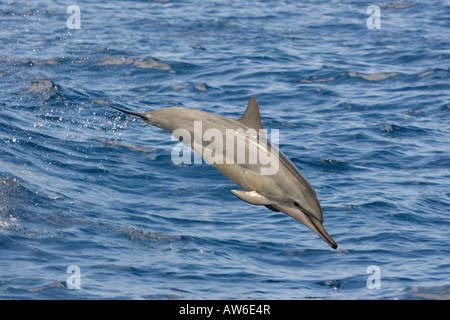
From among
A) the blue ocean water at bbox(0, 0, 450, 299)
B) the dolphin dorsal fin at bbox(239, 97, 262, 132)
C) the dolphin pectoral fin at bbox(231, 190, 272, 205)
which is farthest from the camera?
the blue ocean water at bbox(0, 0, 450, 299)

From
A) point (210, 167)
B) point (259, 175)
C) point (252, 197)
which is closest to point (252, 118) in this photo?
point (259, 175)

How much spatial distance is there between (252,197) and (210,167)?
8227 millimetres

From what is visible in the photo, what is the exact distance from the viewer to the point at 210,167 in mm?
16469

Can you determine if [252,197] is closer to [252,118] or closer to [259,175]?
[259,175]

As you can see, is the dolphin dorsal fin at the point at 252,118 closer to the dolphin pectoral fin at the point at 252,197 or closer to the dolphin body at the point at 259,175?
the dolphin body at the point at 259,175

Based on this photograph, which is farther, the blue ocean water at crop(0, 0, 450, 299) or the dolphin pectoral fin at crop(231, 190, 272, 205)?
the blue ocean water at crop(0, 0, 450, 299)

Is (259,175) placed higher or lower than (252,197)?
higher

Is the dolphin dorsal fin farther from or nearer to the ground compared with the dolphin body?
farther from the ground

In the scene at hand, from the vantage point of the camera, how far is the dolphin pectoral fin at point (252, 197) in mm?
8219

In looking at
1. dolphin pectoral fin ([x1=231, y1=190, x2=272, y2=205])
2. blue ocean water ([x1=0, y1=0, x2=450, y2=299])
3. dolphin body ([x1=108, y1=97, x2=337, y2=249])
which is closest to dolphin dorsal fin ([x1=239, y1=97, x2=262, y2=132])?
dolphin body ([x1=108, y1=97, x2=337, y2=249])

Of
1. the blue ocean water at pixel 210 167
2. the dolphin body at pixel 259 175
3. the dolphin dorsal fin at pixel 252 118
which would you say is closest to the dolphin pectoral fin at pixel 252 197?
the dolphin body at pixel 259 175

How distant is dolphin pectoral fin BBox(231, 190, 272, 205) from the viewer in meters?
8.22

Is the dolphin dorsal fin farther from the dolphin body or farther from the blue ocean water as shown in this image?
the blue ocean water

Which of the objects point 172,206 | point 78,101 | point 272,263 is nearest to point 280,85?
point 78,101
